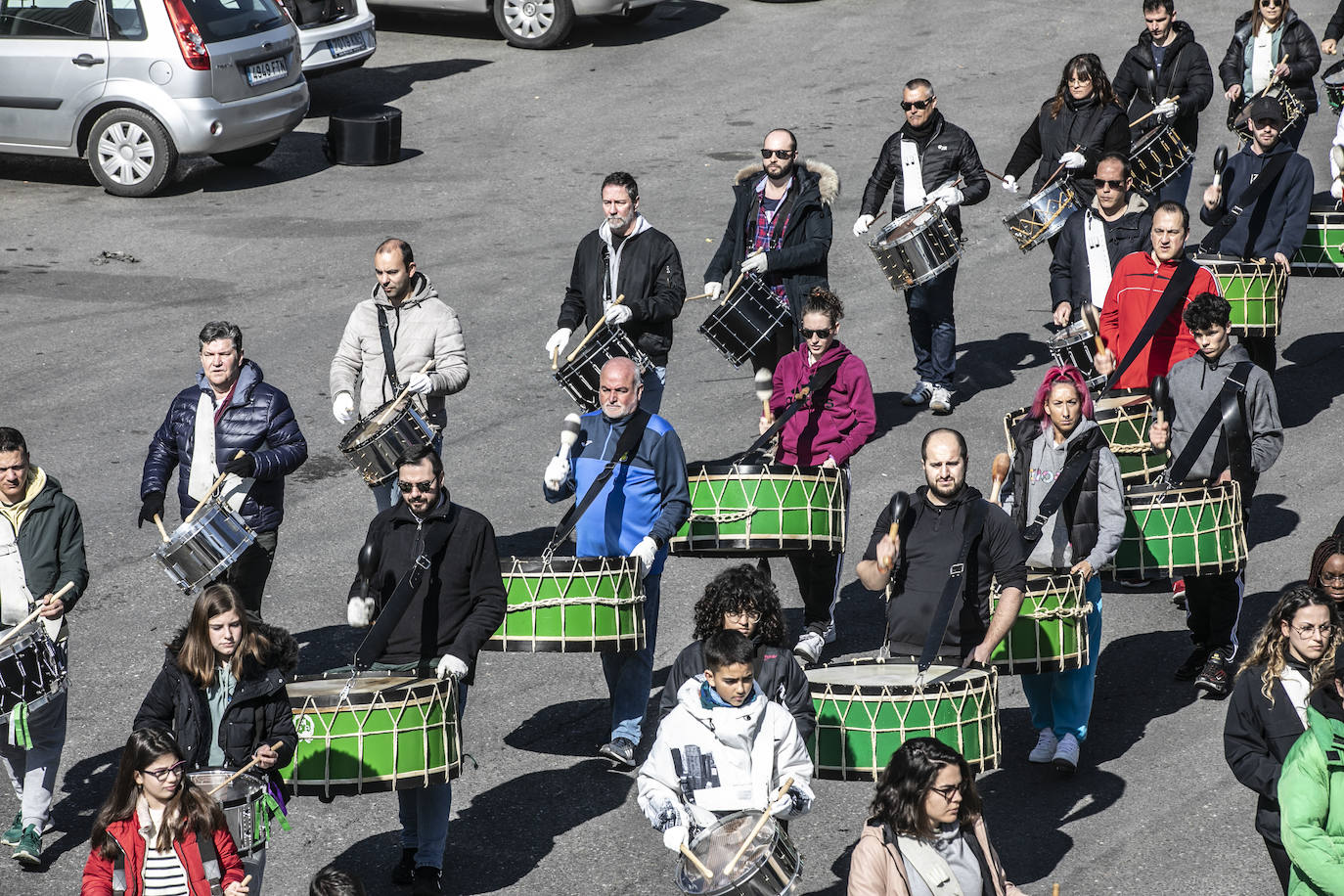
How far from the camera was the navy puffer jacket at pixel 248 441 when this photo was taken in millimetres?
8844

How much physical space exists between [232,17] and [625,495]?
10.6 meters

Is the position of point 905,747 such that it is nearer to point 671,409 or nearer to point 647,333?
point 647,333

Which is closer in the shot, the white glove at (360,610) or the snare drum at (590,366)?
the white glove at (360,610)

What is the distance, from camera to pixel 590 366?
997cm

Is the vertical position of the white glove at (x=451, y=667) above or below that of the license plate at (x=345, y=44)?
below

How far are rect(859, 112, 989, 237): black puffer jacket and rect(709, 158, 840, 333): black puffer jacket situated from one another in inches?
37.1

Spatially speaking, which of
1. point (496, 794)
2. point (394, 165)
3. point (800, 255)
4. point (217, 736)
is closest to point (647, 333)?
point (800, 255)

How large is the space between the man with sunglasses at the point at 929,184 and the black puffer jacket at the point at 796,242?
766mm

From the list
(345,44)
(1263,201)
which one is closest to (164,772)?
(1263,201)

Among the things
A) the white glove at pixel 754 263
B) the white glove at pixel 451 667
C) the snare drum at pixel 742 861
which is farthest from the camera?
the white glove at pixel 754 263

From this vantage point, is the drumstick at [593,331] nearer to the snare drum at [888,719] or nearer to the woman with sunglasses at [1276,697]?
the snare drum at [888,719]

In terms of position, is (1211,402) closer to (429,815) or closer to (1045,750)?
(1045,750)

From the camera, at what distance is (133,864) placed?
6.18 m

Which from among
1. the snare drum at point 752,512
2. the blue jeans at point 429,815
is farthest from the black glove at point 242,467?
the snare drum at point 752,512
